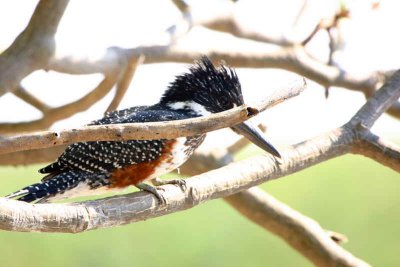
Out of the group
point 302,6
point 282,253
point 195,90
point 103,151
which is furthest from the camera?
point 282,253

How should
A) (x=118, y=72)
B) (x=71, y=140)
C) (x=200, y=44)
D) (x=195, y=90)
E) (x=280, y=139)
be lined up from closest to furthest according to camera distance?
1. (x=71, y=140)
2. (x=195, y=90)
3. (x=118, y=72)
4. (x=200, y=44)
5. (x=280, y=139)

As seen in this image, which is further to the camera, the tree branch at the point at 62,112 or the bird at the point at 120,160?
the tree branch at the point at 62,112

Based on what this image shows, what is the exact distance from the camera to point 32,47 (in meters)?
1.48

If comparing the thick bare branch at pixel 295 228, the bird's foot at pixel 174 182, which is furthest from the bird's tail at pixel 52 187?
the thick bare branch at pixel 295 228

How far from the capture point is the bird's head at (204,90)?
1.47 meters

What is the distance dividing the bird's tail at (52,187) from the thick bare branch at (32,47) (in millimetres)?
223

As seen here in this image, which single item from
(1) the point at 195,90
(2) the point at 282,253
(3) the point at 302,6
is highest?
(3) the point at 302,6

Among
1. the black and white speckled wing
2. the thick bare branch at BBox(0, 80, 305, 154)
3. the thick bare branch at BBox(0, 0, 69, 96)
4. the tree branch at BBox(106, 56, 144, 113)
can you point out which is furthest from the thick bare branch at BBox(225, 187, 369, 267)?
the thick bare branch at BBox(0, 80, 305, 154)

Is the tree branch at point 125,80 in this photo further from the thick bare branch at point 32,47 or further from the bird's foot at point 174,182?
the bird's foot at point 174,182

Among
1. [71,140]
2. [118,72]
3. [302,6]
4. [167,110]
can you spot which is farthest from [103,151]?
[302,6]

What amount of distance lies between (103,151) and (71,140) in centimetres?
46

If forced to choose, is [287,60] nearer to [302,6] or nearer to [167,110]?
[302,6]

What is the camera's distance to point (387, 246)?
8.11 ft

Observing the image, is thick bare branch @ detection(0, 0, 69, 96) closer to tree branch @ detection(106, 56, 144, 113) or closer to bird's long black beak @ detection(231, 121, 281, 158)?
tree branch @ detection(106, 56, 144, 113)
